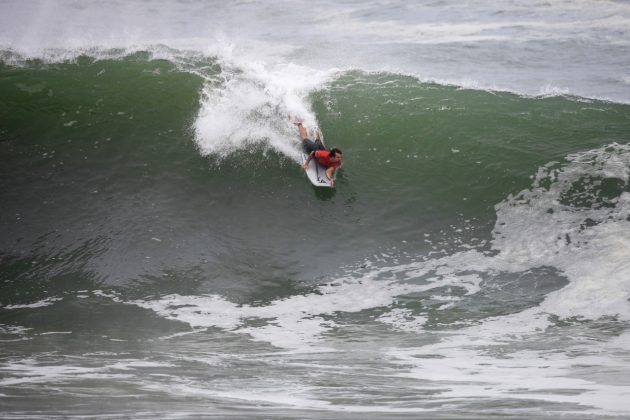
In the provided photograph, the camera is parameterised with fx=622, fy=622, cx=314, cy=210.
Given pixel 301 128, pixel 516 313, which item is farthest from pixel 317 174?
pixel 516 313

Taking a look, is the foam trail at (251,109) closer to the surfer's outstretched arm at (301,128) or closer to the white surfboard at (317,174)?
the surfer's outstretched arm at (301,128)

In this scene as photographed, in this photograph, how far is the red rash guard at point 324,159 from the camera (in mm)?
10969

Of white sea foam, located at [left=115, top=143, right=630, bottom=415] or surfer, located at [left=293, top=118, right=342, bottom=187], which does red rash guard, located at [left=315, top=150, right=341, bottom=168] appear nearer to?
surfer, located at [left=293, top=118, right=342, bottom=187]

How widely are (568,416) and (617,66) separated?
54.4ft

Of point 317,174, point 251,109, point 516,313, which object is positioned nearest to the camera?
point 516,313

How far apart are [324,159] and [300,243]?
5.86ft

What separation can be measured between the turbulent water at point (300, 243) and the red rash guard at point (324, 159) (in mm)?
536

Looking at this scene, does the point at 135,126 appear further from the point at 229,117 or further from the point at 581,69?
the point at 581,69

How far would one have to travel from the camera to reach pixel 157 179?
11.3 metres

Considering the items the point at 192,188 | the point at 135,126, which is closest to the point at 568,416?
the point at 192,188

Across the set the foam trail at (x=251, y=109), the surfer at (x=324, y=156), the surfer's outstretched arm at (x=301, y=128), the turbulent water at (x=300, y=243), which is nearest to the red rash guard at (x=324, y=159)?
the surfer at (x=324, y=156)

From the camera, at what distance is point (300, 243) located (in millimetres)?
10023

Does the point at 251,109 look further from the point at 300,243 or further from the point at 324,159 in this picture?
the point at 300,243

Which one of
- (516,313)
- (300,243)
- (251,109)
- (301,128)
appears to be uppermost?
(251,109)
